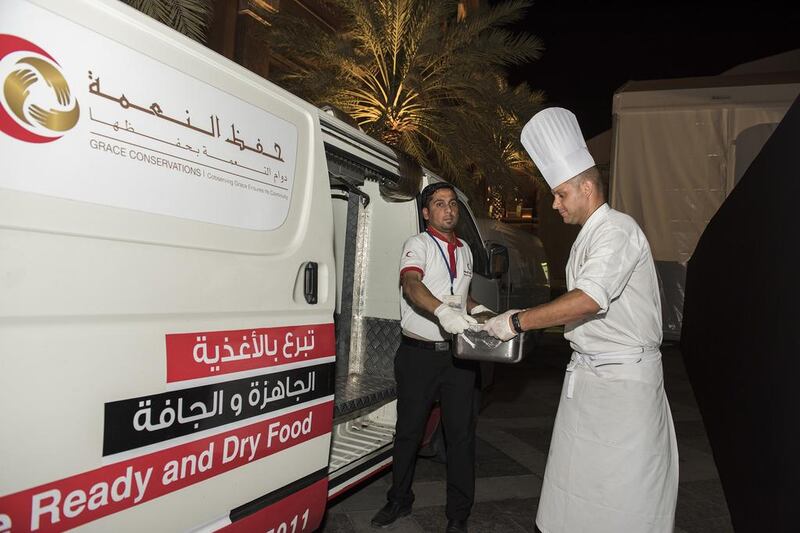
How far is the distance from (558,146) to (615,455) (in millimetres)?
1121

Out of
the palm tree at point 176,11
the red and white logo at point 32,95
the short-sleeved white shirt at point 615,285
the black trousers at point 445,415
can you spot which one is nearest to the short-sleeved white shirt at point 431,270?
the black trousers at point 445,415

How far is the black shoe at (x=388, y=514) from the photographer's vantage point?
124 inches

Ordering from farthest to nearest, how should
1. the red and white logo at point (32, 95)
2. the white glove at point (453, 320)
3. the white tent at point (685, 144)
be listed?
the white tent at point (685, 144)
the white glove at point (453, 320)
the red and white logo at point (32, 95)

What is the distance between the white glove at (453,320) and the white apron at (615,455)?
57 centimetres

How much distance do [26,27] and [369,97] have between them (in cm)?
898

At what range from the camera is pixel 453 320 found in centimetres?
261

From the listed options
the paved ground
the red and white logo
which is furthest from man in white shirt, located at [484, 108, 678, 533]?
the red and white logo

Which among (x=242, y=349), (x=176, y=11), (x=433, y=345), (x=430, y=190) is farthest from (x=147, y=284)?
(x=176, y=11)

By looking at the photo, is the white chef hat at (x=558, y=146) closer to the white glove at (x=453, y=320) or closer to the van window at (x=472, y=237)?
the white glove at (x=453, y=320)

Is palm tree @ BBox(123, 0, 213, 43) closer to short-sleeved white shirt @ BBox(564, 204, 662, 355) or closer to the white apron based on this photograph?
short-sleeved white shirt @ BBox(564, 204, 662, 355)

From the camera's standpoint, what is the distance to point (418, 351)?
124 inches

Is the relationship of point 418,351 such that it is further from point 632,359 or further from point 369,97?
point 369,97

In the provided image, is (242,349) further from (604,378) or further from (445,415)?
(445,415)

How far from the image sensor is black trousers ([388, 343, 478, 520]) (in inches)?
120
